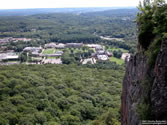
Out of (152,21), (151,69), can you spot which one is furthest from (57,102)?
(152,21)

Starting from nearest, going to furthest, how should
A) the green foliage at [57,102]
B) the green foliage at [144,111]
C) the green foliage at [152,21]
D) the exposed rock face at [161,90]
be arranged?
the exposed rock face at [161,90] → the green foliage at [144,111] → the green foliage at [152,21] → the green foliage at [57,102]

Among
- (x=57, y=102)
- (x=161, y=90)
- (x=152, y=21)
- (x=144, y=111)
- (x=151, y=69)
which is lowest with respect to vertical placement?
(x=57, y=102)

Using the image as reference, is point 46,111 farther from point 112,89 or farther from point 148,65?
point 148,65

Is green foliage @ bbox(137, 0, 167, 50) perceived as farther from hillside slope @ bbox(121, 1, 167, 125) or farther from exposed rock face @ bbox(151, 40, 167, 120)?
exposed rock face @ bbox(151, 40, 167, 120)

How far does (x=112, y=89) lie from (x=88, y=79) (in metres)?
8.90

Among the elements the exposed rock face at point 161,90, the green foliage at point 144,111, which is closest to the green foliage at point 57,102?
the green foliage at point 144,111

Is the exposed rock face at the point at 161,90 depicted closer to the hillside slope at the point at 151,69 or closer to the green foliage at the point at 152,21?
the hillside slope at the point at 151,69

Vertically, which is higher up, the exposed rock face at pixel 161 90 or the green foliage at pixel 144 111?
the exposed rock face at pixel 161 90

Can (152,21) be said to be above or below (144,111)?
above

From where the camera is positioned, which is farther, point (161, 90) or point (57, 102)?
point (57, 102)

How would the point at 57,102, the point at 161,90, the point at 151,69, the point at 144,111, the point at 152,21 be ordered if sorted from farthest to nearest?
the point at 57,102 < the point at 152,21 < the point at 151,69 < the point at 144,111 < the point at 161,90

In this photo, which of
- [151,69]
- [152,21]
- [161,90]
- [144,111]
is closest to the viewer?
[161,90]

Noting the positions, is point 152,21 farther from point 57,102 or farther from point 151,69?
point 57,102

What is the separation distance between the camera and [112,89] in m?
40.3
